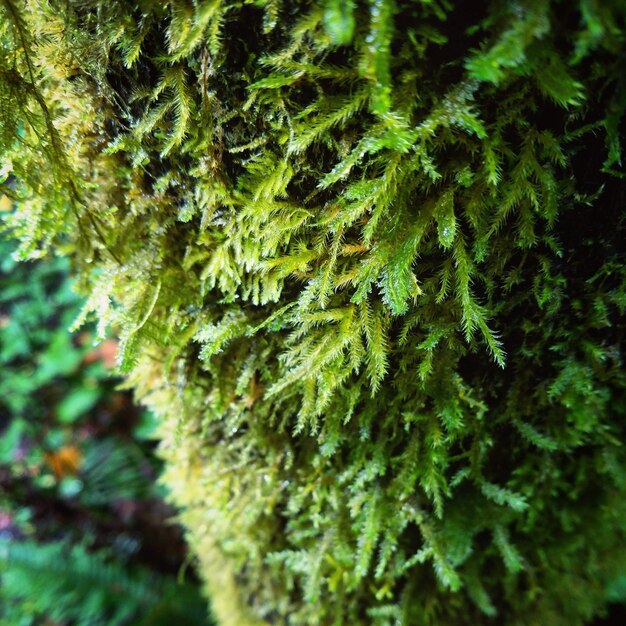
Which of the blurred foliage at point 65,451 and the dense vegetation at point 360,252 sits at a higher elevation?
the dense vegetation at point 360,252

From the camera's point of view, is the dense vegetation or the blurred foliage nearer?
the dense vegetation

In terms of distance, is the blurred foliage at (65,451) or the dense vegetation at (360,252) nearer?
the dense vegetation at (360,252)

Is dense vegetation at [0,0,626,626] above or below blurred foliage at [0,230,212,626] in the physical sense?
above

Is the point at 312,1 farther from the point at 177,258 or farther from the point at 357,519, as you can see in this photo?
the point at 357,519

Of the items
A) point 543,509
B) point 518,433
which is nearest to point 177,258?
point 518,433

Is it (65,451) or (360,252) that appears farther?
(65,451)
